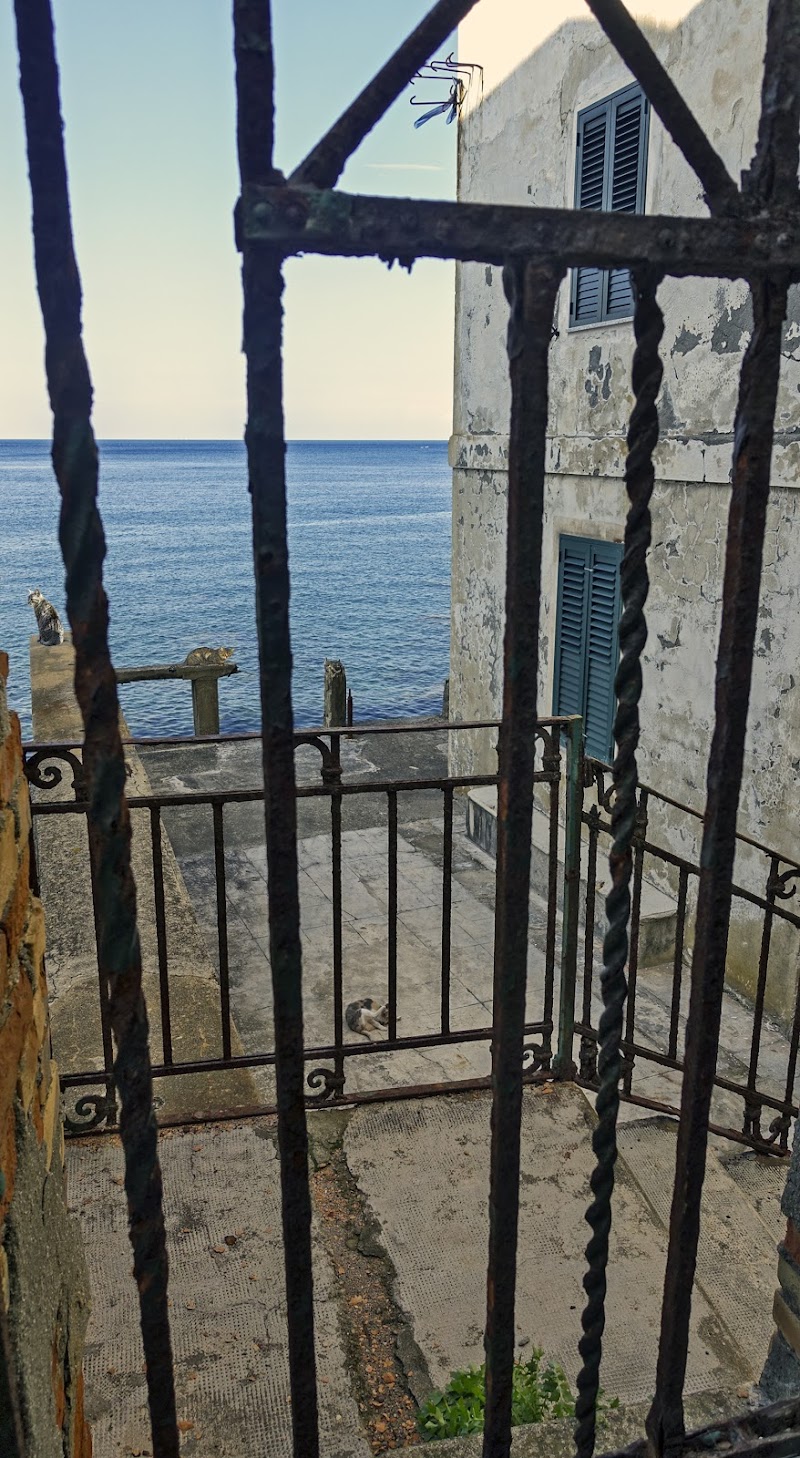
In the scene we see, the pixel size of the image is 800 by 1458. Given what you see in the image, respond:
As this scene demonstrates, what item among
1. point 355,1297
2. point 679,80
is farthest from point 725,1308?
point 679,80

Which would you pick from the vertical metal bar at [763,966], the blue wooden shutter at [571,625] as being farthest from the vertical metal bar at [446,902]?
the blue wooden shutter at [571,625]

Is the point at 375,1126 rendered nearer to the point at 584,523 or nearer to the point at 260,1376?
the point at 260,1376

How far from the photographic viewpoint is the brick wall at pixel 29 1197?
1218mm

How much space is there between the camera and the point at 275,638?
103 cm

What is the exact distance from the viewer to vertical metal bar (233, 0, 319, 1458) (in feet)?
3.06

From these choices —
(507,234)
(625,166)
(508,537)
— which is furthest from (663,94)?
(625,166)

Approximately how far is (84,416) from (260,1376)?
8.73 ft

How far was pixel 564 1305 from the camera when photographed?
10.0 feet

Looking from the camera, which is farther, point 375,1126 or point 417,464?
point 417,464

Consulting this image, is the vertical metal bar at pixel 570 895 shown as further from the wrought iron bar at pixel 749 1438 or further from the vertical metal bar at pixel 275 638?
the vertical metal bar at pixel 275 638

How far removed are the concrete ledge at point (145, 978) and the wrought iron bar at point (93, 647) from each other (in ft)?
7.66

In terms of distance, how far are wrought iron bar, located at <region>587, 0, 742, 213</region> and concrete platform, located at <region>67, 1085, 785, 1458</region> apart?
7.68 feet

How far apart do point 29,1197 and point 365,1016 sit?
5.66 meters

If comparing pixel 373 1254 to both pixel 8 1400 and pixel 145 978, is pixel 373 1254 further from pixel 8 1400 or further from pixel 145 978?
pixel 8 1400
